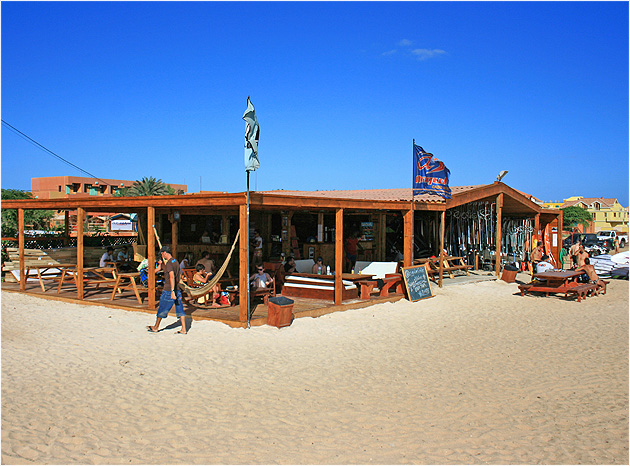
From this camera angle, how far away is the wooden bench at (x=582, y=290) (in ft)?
38.9

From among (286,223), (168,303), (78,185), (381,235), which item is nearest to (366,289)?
(286,223)

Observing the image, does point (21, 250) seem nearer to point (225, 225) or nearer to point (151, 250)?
point (151, 250)

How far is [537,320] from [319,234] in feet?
21.3

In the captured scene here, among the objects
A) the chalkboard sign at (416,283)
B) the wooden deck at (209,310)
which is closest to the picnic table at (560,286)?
the chalkboard sign at (416,283)

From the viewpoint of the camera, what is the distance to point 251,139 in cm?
762

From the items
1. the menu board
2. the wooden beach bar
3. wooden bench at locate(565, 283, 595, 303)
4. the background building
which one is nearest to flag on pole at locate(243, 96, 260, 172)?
the wooden beach bar

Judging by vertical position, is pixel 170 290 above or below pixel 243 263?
below

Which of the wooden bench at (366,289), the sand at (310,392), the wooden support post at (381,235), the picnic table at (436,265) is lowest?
the sand at (310,392)

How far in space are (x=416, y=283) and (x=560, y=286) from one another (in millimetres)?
4130

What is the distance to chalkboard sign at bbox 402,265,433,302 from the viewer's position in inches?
438

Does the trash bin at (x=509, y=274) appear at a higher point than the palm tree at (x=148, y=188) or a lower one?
lower

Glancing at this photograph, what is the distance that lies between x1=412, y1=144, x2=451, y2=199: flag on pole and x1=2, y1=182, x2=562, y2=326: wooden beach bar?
1.35 feet

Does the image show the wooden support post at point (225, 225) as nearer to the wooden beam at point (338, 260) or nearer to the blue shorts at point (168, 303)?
the wooden beam at point (338, 260)

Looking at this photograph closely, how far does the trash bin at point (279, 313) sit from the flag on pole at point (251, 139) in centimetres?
229
